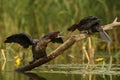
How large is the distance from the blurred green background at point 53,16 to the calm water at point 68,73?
1.49 metres

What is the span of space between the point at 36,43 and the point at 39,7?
2.74m

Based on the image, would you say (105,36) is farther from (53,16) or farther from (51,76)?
(53,16)

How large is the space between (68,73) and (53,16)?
98.6 inches

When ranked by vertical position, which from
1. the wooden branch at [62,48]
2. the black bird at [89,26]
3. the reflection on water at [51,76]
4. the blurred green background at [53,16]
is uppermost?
the blurred green background at [53,16]

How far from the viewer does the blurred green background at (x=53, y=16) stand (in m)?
5.32

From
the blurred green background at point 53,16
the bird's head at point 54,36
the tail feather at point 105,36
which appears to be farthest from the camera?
the blurred green background at point 53,16

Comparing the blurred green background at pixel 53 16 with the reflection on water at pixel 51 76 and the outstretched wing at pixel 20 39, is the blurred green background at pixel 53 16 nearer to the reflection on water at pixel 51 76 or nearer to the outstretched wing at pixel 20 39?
the reflection on water at pixel 51 76

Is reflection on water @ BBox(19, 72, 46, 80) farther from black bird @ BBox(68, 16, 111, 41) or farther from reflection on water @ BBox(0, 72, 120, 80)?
black bird @ BBox(68, 16, 111, 41)

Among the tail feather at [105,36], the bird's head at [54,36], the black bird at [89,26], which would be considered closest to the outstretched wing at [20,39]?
the bird's head at [54,36]

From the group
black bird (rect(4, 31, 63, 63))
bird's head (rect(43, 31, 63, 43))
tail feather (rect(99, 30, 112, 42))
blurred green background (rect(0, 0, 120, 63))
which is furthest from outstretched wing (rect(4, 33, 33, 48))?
blurred green background (rect(0, 0, 120, 63))

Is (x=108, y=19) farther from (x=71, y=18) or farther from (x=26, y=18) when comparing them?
(x=26, y=18)

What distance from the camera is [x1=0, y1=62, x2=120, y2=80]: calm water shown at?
10.0 feet

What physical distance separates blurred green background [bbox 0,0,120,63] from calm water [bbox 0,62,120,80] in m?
1.49

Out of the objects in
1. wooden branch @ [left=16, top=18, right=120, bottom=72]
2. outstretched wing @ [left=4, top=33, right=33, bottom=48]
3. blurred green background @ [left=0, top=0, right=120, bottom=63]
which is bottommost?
wooden branch @ [left=16, top=18, right=120, bottom=72]
